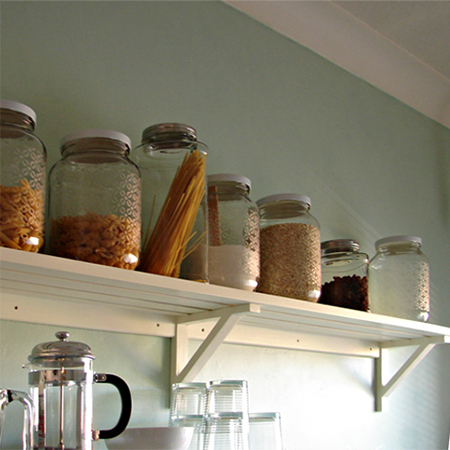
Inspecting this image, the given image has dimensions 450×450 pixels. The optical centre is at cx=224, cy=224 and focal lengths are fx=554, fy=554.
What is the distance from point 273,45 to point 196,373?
39.7 inches

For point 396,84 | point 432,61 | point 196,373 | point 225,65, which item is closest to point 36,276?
point 196,373

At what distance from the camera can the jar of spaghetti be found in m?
0.98

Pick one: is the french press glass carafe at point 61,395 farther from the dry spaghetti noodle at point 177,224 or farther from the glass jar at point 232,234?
the glass jar at point 232,234

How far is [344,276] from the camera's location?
136 cm

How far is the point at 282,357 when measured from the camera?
1.41 m

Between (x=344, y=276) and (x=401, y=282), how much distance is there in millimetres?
165

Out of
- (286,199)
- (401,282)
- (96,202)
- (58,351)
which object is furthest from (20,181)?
(401,282)

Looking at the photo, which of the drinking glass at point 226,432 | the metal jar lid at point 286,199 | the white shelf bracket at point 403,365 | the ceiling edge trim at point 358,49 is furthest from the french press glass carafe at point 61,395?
the ceiling edge trim at point 358,49

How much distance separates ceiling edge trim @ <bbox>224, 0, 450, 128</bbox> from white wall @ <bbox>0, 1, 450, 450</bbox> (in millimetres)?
40

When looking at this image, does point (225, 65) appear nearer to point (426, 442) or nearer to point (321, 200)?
point (321, 200)

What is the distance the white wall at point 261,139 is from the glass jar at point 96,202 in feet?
0.54

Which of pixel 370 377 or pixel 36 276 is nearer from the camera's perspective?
pixel 36 276

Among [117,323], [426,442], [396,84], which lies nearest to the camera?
[117,323]

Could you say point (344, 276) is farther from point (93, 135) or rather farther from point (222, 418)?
point (93, 135)
